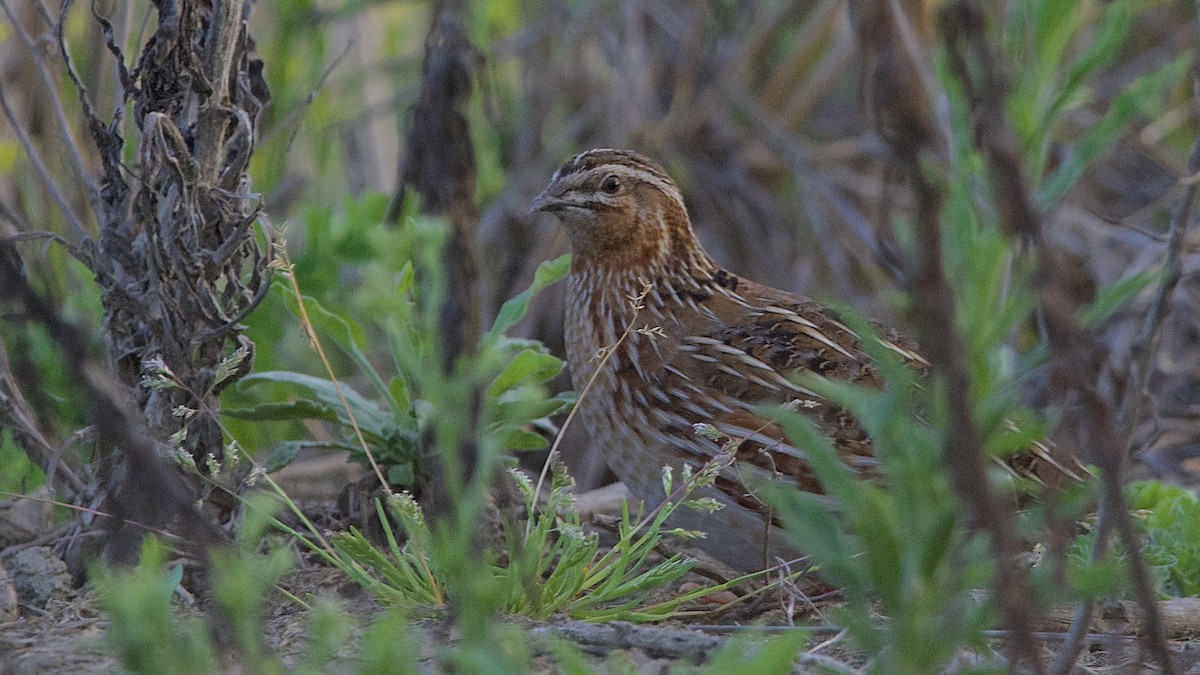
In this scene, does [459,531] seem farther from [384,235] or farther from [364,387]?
[364,387]

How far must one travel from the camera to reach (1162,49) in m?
7.21

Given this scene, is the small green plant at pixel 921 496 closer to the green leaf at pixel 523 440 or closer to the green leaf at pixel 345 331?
the green leaf at pixel 523 440

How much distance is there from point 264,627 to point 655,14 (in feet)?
15.9

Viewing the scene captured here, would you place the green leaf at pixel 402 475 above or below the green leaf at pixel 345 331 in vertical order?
below

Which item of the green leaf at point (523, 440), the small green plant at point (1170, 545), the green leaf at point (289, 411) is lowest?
the small green plant at point (1170, 545)

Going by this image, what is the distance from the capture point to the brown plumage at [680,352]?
343 cm

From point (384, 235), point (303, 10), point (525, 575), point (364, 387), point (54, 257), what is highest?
point (303, 10)

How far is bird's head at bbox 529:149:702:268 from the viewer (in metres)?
4.06

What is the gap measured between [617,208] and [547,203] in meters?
0.22

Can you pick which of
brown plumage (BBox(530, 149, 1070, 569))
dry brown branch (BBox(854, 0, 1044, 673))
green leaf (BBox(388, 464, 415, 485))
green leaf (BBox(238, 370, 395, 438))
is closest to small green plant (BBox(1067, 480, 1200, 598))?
brown plumage (BBox(530, 149, 1070, 569))

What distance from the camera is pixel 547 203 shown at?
4023 mm

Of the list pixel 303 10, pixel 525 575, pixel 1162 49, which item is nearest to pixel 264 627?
pixel 525 575

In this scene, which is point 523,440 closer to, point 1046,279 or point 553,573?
point 553,573

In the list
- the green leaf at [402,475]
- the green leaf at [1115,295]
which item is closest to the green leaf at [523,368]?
the green leaf at [402,475]
